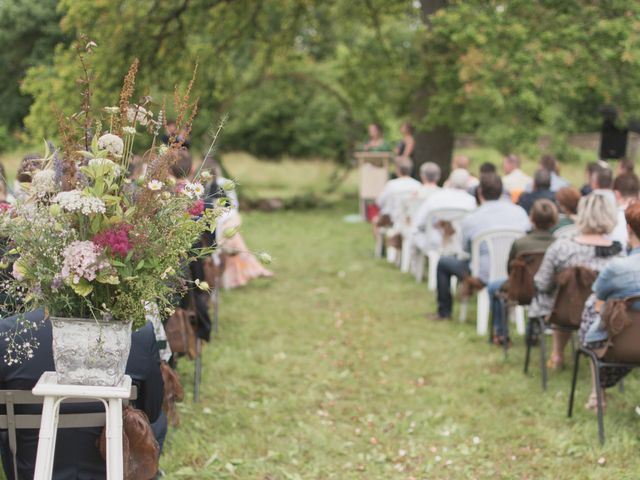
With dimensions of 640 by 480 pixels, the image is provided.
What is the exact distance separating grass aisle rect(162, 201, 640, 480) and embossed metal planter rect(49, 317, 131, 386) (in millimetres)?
1875

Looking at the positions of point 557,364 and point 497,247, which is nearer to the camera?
point 557,364

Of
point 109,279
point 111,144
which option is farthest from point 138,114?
point 109,279

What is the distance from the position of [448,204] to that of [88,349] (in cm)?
606

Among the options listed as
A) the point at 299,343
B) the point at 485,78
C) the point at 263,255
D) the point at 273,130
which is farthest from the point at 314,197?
the point at 263,255

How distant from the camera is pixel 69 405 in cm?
308

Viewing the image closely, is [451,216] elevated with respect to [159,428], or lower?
elevated

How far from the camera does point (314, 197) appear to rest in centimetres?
1761

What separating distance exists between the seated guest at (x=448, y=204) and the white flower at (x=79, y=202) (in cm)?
570

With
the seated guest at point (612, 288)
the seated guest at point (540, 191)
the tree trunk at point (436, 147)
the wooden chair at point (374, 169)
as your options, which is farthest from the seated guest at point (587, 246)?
the wooden chair at point (374, 169)

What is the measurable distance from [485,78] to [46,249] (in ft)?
31.8

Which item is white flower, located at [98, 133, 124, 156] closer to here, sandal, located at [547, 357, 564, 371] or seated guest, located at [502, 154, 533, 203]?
sandal, located at [547, 357, 564, 371]

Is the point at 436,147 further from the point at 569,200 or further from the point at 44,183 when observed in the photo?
the point at 44,183

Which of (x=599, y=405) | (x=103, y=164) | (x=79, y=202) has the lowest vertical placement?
(x=599, y=405)

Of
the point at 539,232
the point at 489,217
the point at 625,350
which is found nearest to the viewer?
the point at 625,350
